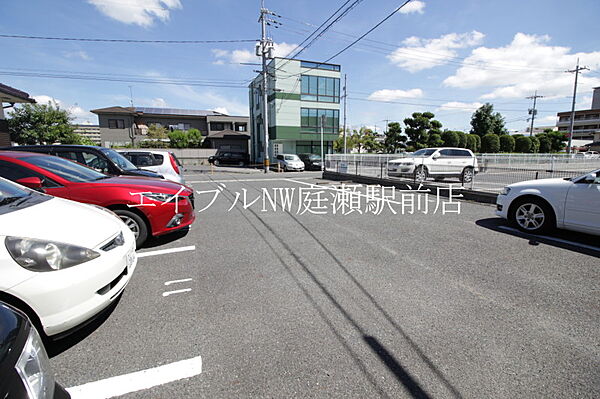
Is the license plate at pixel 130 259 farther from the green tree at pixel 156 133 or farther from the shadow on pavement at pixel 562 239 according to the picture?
the green tree at pixel 156 133

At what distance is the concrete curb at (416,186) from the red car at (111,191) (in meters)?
8.15

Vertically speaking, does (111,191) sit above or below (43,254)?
above

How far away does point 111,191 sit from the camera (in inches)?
160

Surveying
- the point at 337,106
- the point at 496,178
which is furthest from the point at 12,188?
the point at 337,106

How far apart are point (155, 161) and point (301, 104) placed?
926 inches

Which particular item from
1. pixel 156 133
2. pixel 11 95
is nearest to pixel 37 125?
pixel 156 133

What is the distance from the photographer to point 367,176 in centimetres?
1352

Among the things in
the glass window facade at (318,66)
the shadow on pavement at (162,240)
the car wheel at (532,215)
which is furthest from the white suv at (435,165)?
the glass window facade at (318,66)

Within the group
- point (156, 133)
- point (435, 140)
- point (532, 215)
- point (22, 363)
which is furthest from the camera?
point (156, 133)

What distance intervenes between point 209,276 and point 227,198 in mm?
6111

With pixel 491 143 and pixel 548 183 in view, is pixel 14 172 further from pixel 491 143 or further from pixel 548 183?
pixel 491 143

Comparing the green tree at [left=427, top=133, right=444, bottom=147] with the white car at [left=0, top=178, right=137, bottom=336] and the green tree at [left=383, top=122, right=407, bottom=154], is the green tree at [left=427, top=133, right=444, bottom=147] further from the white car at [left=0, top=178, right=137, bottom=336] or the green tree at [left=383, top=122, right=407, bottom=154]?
the white car at [left=0, top=178, right=137, bottom=336]

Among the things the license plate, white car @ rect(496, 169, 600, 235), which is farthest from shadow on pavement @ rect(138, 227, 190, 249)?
white car @ rect(496, 169, 600, 235)

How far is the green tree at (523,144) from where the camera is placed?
3828 centimetres
